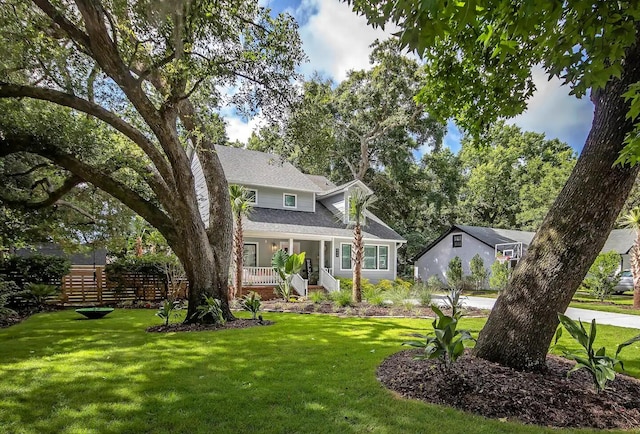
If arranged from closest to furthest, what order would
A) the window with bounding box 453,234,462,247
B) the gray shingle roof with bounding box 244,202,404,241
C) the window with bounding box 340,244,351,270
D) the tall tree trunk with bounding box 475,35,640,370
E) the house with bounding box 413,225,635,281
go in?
1. the tall tree trunk with bounding box 475,35,640,370
2. the gray shingle roof with bounding box 244,202,404,241
3. the window with bounding box 340,244,351,270
4. the house with bounding box 413,225,635,281
5. the window with bounding box 453,234,462,247

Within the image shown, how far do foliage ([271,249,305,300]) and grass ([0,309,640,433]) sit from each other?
5.75m

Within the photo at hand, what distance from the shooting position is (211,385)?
14.7 feet

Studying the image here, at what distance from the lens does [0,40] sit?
288 inches

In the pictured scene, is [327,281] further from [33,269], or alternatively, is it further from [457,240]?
[457,240]

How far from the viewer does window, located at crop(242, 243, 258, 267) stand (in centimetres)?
1872

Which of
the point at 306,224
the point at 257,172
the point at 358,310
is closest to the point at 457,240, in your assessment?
the point at 306,224

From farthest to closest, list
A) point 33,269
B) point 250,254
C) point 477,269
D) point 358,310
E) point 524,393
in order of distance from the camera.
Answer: point 477,269, point 250,254, point 33,269, point 358,310, point 524,393

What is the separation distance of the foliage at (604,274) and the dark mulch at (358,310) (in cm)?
813

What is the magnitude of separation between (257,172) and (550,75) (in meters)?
17.2

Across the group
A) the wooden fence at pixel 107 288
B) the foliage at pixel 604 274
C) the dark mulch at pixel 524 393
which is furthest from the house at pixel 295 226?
the dark mulch at pixel 524 393

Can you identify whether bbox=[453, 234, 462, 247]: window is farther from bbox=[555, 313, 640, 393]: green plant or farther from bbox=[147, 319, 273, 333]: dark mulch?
bbox=[555, 313, 640, 393]: green plant

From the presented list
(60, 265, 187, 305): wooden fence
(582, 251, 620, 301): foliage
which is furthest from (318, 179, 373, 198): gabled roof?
→ (582, 251, 620, 301): foliage

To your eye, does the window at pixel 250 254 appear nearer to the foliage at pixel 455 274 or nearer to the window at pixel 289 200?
the window at pixel 289 200

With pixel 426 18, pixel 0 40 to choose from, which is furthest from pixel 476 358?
pixel 0 40
